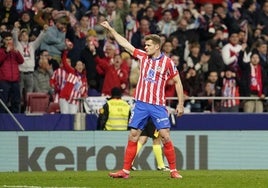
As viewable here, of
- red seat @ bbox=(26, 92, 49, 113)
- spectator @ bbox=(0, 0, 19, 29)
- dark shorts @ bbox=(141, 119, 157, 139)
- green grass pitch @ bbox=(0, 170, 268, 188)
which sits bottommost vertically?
green grass pitch @ bbox=(0, 170, 268, 188)

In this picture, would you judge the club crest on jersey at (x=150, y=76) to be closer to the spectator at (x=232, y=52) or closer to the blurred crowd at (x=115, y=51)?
the blurred crowd at (x=115, y=51)

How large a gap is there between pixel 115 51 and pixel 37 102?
2533 millimetres

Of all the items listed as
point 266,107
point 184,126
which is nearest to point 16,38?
point 184,126

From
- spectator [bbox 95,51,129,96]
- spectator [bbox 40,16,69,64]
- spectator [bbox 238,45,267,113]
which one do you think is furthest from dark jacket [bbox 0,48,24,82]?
spectator [bbox 238,45,267,113]

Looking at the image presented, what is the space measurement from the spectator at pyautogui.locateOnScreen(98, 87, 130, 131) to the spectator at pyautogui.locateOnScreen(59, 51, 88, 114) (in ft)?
6.07

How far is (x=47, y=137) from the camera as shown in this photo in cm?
2036

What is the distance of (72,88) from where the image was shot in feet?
73.4

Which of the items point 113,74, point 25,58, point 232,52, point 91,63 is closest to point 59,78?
point 25,58

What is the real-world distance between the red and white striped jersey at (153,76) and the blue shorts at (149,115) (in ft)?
0.27

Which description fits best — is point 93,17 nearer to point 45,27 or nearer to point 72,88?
point 45,27

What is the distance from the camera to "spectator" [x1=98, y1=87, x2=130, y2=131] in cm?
2027

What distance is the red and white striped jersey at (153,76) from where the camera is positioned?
14180 millimetres

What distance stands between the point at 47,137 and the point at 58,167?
675mm

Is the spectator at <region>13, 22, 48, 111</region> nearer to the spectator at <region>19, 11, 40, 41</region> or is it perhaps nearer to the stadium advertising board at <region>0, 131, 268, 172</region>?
the spectator at <region>19, 11, 40, 41</region>
